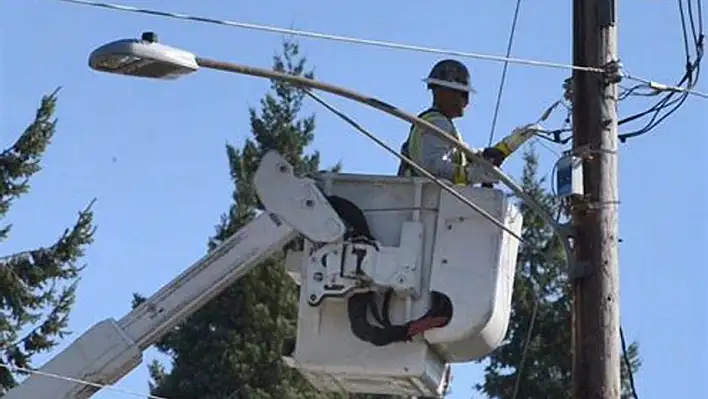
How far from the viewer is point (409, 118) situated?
8.37 m

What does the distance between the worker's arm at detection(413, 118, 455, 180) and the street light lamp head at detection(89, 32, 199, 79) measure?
144 cm

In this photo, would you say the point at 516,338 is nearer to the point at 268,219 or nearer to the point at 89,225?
the point at 89,225

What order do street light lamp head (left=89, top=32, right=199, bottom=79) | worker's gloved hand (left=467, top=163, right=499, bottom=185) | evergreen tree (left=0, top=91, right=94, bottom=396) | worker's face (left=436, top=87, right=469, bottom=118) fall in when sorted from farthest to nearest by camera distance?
evergreen tree (left=0, top=91, right=94, bottom=396), worker's face (left=436, top=87, right=469, bottom=118), worker's gloved hand (left=467, top=163, right=499, bottom=185), street light lamp head (left=89, top=32, right=199, bottom=79)

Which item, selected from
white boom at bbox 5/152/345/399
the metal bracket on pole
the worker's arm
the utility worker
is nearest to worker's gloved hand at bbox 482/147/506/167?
the utility worker

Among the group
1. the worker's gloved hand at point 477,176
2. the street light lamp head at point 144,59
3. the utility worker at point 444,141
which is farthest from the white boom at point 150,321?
the street light lamp head at point 144,59

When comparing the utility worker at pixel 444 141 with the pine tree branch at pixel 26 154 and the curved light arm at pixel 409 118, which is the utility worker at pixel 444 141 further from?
the pine tree branch at pixel 26 154

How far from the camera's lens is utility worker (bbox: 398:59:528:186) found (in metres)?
8.94

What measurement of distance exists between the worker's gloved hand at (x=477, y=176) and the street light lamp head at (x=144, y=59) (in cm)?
171

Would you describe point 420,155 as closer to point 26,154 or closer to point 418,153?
point 418,153

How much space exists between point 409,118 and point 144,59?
1.32m

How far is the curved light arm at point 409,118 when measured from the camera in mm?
8062

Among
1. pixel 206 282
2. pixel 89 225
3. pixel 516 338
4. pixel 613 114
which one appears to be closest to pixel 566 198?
pixel 613 114

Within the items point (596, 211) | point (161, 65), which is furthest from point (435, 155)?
point (161, 65)

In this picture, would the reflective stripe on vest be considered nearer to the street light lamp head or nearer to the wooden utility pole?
the wooden utility pole
